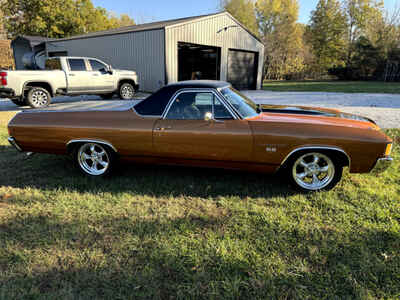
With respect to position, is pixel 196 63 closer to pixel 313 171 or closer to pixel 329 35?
pixel 313 171

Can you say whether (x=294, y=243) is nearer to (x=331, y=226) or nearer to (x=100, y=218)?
(x=331, y=226)

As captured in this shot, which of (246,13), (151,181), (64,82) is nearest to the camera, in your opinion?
(151,181)

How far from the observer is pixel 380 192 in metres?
3.42

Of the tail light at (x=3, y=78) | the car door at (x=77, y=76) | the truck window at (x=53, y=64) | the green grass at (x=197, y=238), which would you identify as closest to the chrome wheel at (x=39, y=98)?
the tail light at (x=3, y=78)

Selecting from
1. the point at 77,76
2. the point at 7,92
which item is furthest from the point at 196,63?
the point at 7,92

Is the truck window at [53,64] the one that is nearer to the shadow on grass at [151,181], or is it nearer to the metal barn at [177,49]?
the metal barn at [177,49]

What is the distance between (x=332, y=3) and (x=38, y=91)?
1821 inches

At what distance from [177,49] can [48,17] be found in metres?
28.0

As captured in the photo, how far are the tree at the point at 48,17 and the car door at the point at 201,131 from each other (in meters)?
38.3

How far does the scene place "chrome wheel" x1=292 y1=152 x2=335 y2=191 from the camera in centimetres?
332

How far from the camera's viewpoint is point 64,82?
10008mm

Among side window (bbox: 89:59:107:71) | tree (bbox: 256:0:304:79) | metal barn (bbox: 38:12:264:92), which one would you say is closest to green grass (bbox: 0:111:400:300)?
side window (bbox: 89:59:107:71)

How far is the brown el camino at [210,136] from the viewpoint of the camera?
124 inches

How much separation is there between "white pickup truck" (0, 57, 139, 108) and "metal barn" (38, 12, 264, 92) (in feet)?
9.61
